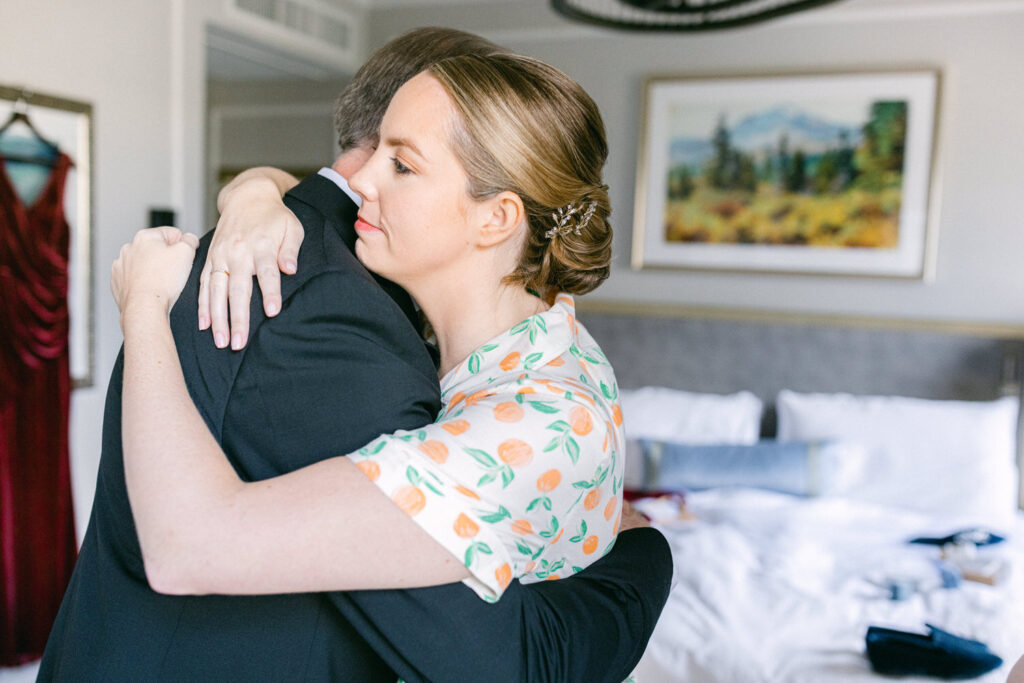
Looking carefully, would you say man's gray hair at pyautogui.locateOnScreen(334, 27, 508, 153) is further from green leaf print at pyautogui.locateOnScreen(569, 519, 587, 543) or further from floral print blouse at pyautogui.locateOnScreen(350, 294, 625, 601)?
green leaf print at pyautogui.locateOnScreen(569, 519, 587, 543)

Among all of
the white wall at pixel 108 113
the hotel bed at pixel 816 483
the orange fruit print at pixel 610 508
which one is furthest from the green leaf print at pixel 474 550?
the white wall at pixel 108 113

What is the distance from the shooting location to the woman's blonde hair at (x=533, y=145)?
0.95 m

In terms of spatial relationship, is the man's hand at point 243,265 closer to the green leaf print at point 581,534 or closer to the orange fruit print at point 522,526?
the orange fruit print at point 522,526

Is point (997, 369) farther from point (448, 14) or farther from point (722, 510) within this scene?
point (448, 14)

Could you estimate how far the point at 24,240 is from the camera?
108 inches

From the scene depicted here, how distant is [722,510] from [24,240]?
2587 millimetres

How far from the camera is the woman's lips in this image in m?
0.99

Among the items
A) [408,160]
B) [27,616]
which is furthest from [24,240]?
[408,160]

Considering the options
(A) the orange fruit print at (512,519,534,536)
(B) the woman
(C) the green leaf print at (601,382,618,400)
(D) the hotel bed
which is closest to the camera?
(B) the woman

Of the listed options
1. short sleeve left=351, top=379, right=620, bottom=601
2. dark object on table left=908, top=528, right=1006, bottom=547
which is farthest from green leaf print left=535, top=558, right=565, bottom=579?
dark object on table left=908, top=528, right=1006, bottom=547

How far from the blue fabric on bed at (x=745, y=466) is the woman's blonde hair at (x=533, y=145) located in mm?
2461

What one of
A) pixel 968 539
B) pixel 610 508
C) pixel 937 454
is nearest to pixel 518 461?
pixel 610 508

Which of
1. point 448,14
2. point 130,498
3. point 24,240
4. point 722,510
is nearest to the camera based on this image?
point 130,498

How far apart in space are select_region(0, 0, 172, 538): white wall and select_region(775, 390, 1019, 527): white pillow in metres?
2.81
